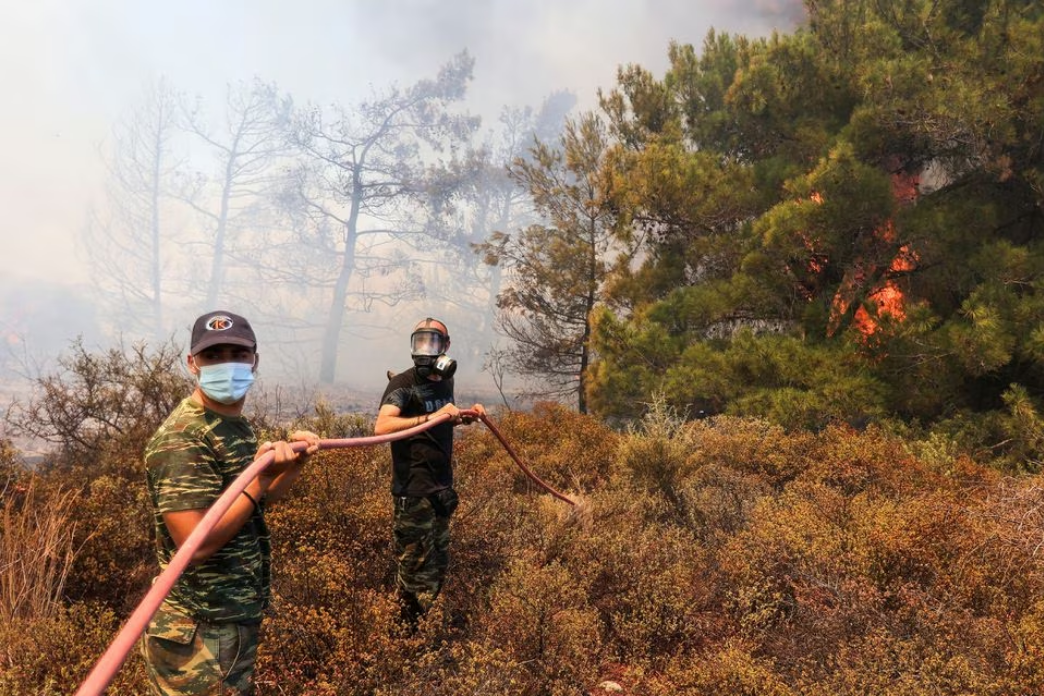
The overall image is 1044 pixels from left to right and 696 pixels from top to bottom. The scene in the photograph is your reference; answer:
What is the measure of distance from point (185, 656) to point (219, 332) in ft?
3.39

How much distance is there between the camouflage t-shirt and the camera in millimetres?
1603

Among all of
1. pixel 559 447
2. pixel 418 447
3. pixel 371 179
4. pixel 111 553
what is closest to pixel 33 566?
pixel 111 553

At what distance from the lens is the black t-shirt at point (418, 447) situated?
10.7 ft

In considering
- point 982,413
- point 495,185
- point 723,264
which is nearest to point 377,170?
point 495,185

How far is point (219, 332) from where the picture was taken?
1.79m

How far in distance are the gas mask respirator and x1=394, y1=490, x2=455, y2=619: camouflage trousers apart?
0.82m

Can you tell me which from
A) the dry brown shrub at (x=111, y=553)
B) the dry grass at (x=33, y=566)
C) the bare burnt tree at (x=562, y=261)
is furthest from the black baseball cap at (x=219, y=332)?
the bare burnt tree at (x=562, y=261)

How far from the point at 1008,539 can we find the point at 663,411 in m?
5.10

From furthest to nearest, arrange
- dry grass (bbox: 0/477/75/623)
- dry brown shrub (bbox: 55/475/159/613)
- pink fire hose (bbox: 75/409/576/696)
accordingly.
→ dry brown shrub (bbox: 55/475/159/613), dry grass (bbox: 0/477/75/623), pink fire hose (bbox: 75/409/576/696)

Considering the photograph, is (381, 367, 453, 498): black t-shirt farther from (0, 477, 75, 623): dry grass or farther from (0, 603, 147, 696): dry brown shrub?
(0, 477, 75, 623): dry grass

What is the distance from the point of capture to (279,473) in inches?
69.8

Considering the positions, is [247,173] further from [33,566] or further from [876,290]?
[33,566]

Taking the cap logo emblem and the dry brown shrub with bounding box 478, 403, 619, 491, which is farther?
the dry brown shrub with bounding box 478, 403, 619, 491

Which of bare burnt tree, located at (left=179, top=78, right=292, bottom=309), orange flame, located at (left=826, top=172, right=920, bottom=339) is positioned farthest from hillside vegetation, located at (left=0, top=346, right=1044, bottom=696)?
bare burnt tree, located at (left=179, top=78, right=292, bottom=309)
